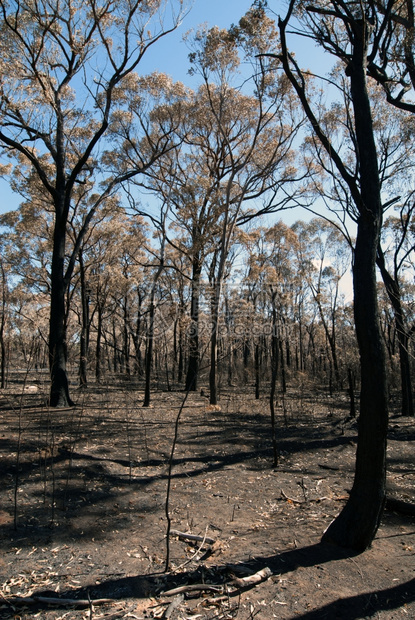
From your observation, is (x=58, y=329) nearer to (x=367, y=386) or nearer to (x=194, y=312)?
(x=194, y=312)

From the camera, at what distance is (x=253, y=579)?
287cm

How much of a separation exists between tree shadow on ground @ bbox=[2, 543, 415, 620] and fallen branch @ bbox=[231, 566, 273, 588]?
4cm

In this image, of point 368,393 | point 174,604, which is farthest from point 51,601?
point 368,393

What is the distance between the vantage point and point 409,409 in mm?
11859

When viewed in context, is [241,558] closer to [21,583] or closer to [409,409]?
[21,583]

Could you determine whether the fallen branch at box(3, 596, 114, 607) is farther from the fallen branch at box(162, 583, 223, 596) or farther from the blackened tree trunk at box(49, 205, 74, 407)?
the blackened tree trunk at box(49, 205, 74, 407)

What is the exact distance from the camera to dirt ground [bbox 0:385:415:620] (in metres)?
2.67

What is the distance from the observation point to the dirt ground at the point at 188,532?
2.67m

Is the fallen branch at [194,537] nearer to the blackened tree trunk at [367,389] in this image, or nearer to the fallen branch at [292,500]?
the blackened tree trunk at [367,389]

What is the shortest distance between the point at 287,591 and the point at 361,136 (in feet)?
12.9

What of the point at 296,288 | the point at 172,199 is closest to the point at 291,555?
the point at 172,199

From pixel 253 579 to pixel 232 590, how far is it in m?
0.18

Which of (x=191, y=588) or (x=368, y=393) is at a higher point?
(x=368, y=393)

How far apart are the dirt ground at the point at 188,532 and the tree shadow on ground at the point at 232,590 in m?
0.01
